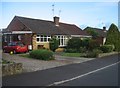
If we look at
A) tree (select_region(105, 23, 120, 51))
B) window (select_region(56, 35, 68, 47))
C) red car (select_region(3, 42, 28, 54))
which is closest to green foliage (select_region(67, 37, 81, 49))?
window (select_region(56, 35, 68, 47))

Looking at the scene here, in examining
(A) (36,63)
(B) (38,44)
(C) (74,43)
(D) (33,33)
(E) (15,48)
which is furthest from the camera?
(C) (74,43)

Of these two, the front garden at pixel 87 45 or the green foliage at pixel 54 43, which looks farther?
the green foliage at pixel 54 43

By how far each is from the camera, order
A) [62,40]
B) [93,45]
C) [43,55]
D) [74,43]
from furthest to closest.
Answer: [62,40], [74,43], [93,45], [43,55]

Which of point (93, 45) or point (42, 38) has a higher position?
point (42, 38)

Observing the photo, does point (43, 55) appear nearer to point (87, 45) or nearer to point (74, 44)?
point (87, 45)

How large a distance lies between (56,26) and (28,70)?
28022mm

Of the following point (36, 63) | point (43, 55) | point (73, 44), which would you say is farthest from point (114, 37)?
point (36, 63)

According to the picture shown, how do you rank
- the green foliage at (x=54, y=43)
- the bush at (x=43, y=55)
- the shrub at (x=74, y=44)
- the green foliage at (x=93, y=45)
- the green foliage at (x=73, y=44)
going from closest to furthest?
the bush at (x=43, y=55) → the green foliage at (x=93, y=45) → the green foliage at (x=54, y=43) → the green foliage at (x=73, y=44) → the shrub at (x=74, y=44)

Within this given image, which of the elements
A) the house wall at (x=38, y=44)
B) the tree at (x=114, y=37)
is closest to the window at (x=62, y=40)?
Answer: the house wall at (x=38, y=44)

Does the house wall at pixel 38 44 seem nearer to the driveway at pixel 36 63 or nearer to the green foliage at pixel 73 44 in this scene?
the green foliage at pixel 73 44

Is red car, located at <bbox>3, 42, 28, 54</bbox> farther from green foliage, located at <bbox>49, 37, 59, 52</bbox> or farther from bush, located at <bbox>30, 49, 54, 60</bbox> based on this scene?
green foliage, located at <bbox>49, 37, 59, 52</bbox>

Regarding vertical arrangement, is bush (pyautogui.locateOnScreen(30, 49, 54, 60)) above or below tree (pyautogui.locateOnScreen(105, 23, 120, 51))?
below

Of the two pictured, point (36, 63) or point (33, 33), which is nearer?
point (36, 63)

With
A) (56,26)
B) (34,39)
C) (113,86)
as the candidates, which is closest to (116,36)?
(56,26)
